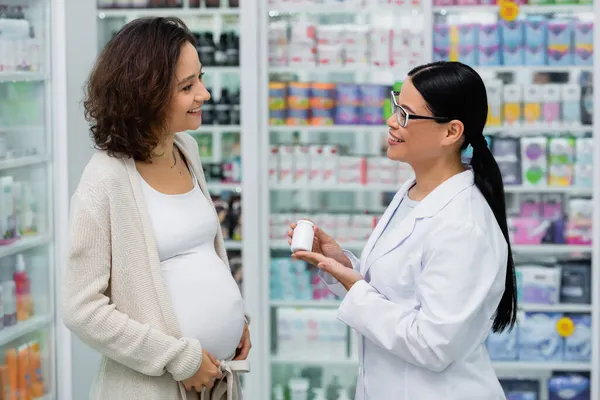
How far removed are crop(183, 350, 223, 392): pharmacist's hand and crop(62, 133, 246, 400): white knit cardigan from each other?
1.9 inches

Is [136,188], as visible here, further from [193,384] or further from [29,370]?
[29,370]

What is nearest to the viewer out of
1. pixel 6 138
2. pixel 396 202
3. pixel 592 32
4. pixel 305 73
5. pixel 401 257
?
pixel 401 257

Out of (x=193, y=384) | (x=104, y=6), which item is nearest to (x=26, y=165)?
(x=104, y=6)

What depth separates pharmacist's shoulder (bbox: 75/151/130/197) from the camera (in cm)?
228

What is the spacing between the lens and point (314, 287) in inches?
211

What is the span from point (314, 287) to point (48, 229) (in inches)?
66.2

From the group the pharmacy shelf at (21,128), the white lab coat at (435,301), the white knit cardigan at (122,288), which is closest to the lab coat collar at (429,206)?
the white lab coat at (435,301)

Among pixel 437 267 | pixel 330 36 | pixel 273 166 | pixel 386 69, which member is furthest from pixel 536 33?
pixel 437 267

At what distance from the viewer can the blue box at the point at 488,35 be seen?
5.09 metres

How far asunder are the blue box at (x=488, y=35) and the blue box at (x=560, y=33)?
31 cm

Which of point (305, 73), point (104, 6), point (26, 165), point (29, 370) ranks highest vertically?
point (104, 6)

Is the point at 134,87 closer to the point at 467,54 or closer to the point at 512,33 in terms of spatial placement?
the point at 467,54

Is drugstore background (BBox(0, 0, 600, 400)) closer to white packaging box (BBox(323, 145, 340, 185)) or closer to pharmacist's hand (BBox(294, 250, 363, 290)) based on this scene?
white packaging box (BBox(323, 145, 340, 185))

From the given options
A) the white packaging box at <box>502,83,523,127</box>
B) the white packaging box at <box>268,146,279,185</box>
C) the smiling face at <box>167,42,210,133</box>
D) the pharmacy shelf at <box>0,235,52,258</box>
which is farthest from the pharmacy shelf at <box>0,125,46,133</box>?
the white packaging box at <box>502,83,523,127</box>
